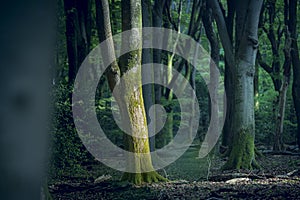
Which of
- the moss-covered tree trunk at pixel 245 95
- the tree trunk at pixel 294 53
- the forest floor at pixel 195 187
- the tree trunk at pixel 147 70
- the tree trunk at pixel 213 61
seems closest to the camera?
the forest floor at pixel 195 187

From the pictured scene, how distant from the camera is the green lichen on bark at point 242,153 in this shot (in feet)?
37.2

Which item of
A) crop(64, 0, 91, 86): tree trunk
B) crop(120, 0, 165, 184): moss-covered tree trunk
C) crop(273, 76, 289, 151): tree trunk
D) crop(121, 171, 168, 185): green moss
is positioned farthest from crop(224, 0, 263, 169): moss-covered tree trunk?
crop(64, 0, 91, 86): tree trunk

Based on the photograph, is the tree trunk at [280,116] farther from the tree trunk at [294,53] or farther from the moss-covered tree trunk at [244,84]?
the moss-covered tree trunk at [244,84]

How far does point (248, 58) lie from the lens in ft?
38.6

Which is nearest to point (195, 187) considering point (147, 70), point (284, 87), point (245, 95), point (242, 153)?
point (242, 153)

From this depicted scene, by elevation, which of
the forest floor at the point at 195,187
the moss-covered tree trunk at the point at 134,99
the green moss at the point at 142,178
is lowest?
the forest floor at the point at 195,187

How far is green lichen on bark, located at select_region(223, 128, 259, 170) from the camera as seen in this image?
1135 centimetres

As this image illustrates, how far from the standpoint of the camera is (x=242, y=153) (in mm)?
11500

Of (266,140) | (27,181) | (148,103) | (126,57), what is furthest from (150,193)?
(266,140)

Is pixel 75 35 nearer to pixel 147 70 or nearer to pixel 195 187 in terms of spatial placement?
pixel 147 70

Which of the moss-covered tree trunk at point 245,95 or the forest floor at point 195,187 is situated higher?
the moss-covered tree trunk at point 245,95

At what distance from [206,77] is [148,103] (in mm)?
16084

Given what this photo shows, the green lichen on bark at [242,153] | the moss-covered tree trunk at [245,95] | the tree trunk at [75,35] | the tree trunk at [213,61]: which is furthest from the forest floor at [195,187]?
the tree trunk at [213,61]

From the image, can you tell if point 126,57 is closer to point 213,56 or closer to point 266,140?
point 213,56
